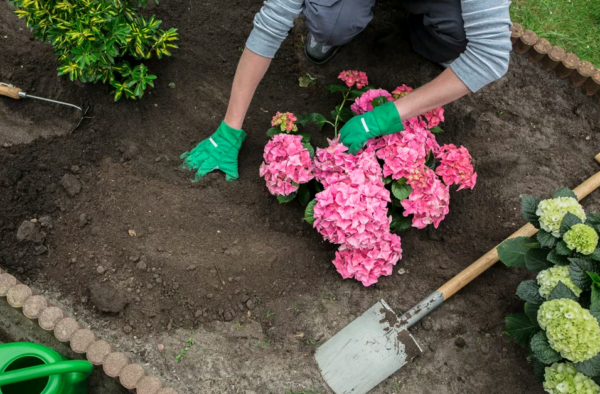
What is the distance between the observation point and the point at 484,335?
214 centimetres

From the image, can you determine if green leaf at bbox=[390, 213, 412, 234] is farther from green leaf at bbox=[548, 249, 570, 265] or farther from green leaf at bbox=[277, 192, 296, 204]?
green leaf at bbox=[548, 249, 570, 265]

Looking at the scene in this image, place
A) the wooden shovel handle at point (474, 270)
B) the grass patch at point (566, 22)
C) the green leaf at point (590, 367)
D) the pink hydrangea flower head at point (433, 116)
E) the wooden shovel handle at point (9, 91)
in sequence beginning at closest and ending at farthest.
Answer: the green leaf at point (590, 367), the wooden shovel handle at point (474, 270), the pink hydrangea flower head at point (433, 116), the wooden shovel handle at point (9, 91), the grass patch at point (566, 22)

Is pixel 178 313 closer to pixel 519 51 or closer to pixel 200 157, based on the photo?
pixel 200 157

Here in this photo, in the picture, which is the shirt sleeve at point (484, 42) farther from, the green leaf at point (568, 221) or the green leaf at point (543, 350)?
the green leaf at point (543, 350)

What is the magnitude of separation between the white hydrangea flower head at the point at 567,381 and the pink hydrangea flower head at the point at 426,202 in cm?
74

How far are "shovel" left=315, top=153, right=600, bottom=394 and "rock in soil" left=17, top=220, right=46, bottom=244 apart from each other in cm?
138

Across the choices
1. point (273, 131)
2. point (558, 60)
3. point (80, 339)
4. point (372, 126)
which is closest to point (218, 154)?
point (273, 131)

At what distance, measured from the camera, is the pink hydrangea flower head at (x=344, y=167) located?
1.98m

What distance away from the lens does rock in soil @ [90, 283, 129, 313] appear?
6.71 ft

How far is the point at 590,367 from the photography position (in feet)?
5.40

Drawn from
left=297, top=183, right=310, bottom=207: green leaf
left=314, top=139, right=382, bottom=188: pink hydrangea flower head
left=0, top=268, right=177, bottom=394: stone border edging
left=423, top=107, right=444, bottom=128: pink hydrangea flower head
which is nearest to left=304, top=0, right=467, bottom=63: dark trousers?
left=423, top=107, right=444, bottom=128: pink hydrangea flower head

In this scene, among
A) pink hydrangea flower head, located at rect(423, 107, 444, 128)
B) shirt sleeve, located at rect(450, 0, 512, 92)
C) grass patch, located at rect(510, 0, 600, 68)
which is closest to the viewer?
shirt sleeve, located at rect(450, 0, 512, 92)

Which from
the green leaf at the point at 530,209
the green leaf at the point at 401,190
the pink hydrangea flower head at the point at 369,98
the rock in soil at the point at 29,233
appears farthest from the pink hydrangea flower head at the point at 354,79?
the rock in soil at the point at 29,233

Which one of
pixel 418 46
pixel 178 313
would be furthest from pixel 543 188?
pixel 178 313
